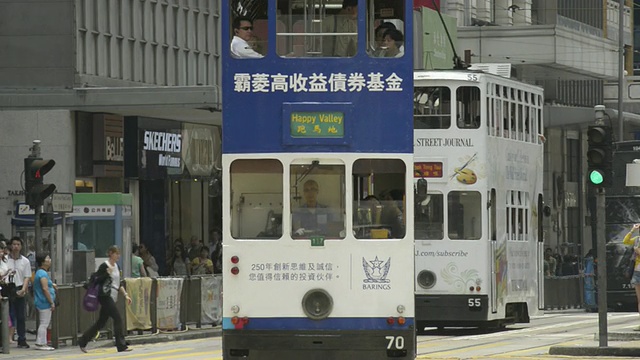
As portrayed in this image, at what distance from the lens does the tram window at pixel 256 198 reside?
17.3m

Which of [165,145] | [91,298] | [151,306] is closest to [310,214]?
[91,298]

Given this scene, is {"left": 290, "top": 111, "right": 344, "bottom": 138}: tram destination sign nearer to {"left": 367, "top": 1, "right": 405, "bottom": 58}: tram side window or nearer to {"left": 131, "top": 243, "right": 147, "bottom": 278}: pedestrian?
{"left": 367, "top": 1, "right": 405, "bottom": 58}: tram side window

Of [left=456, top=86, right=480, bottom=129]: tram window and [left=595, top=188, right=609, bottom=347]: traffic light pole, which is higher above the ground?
[left=456, top=86, right=480, bottom=129]: tram window

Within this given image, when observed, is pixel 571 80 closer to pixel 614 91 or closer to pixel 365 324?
pixel 614 91

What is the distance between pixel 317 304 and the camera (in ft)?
56.7

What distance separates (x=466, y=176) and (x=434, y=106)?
1.21 metres

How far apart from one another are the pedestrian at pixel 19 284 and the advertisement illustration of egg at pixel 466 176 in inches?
271

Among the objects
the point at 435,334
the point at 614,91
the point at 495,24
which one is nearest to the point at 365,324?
the point at 435,334

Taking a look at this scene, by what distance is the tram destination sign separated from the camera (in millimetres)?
17250

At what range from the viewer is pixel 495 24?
208 ft

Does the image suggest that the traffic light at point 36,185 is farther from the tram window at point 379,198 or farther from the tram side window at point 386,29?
the tram side window at point 386,29

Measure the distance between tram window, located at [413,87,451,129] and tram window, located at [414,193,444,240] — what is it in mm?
1154

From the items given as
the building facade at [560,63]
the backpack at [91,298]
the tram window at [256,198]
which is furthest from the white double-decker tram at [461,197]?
the building facade at [560,63]

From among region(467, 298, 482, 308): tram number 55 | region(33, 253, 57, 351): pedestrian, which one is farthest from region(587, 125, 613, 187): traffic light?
region(33, 253, 57, 351): pedestrian
